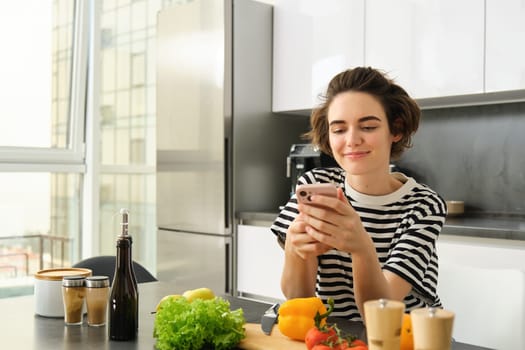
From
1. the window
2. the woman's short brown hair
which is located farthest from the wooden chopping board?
the window

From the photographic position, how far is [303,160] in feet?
11.4

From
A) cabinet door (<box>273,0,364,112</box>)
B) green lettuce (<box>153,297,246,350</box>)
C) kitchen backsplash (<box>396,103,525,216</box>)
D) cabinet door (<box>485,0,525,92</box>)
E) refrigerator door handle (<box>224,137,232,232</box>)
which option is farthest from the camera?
refrigerator door handle (<box>224,137,232,232</box>)

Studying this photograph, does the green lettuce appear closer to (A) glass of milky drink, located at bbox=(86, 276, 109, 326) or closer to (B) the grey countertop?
(A) glass of milky drink, located at bbox=(86, 276, 109, 326)

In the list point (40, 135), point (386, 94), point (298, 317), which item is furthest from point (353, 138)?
point (40, 135)

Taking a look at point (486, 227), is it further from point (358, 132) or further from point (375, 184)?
point (358, 132)

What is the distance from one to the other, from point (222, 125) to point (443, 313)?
2.67 metres

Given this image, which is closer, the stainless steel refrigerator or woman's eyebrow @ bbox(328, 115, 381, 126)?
woman's eyebrow @ bbox(328, 115, 381, 126)

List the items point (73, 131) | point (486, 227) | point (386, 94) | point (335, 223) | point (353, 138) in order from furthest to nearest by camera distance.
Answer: point (73, 131) < point (486, 227) < point (386, 94) < point (353, 138) < point (335, 223)

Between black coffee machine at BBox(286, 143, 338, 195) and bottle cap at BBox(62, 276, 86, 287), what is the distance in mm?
2105

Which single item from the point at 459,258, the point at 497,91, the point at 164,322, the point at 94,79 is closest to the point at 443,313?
the point at 164,322

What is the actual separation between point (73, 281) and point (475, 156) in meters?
2.37

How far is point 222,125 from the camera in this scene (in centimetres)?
351

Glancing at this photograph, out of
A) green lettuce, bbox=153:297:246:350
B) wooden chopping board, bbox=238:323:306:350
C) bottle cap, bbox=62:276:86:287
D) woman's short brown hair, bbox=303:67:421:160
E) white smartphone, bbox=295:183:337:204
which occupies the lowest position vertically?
wooden chopping board, bbox=238:323:306:350

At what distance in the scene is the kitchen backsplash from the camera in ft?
10.1
